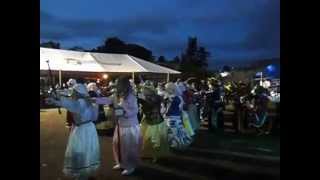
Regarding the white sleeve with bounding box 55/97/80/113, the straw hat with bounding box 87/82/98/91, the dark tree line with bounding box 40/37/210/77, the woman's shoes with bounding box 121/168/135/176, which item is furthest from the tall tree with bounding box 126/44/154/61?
the woman's shoes with bounding box 121/168/135/176

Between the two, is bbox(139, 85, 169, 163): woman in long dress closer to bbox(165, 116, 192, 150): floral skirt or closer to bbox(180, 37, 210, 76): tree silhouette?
bbox(165, 116, 192, 150): floral skirt

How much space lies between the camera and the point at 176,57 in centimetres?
232

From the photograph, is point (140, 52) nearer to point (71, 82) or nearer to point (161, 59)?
point (161, 59)

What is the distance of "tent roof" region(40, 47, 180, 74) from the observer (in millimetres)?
2123

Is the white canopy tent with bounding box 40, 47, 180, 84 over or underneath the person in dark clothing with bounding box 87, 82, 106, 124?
over

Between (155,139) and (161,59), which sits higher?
(161,59)

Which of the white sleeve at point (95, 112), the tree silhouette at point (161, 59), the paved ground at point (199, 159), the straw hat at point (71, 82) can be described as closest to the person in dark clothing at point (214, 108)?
the paved ground at point (199, 159)

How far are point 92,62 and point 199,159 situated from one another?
2.40ft

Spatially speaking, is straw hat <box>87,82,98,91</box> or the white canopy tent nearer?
the white canopy tent

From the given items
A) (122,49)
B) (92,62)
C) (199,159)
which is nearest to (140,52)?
(122,49)

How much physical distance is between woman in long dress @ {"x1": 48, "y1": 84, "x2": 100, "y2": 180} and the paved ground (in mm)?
42

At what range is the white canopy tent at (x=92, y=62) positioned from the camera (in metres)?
2.12
